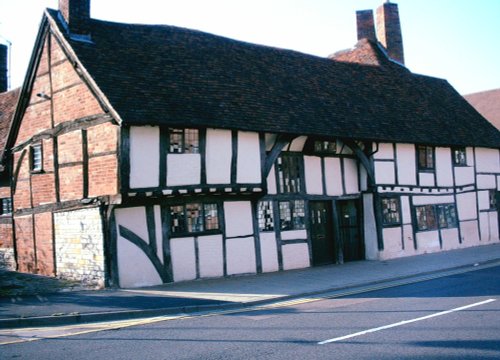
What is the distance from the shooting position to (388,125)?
64.2 ft

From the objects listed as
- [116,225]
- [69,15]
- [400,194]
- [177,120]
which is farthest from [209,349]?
[400,194]

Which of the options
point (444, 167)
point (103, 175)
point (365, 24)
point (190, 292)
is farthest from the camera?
point (365, 24)

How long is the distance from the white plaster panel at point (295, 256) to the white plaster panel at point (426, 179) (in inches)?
269

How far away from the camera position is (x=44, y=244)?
1562 centimetres

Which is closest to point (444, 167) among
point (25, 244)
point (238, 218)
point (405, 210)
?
point (405, 210)

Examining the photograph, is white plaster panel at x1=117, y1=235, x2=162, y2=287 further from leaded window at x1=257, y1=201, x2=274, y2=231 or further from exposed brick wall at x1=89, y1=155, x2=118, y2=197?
leaded window at x1=257, y1=201, x2=274, y2=231

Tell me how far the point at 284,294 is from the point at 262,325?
3022 mm

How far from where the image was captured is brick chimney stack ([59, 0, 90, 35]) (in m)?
15.3

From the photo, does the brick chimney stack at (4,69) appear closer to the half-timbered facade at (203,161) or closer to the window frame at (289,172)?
the half-timbered facade at (203,161)

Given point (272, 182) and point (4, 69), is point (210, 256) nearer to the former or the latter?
point (272, 182)

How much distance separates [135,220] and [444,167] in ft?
47.8

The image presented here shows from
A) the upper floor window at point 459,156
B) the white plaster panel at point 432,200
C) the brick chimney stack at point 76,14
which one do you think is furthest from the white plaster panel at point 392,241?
the brick chimney stack at point 76,14

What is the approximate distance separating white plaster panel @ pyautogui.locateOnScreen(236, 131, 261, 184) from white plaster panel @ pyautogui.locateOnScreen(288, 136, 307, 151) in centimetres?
179

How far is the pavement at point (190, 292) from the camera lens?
959 centimetres
